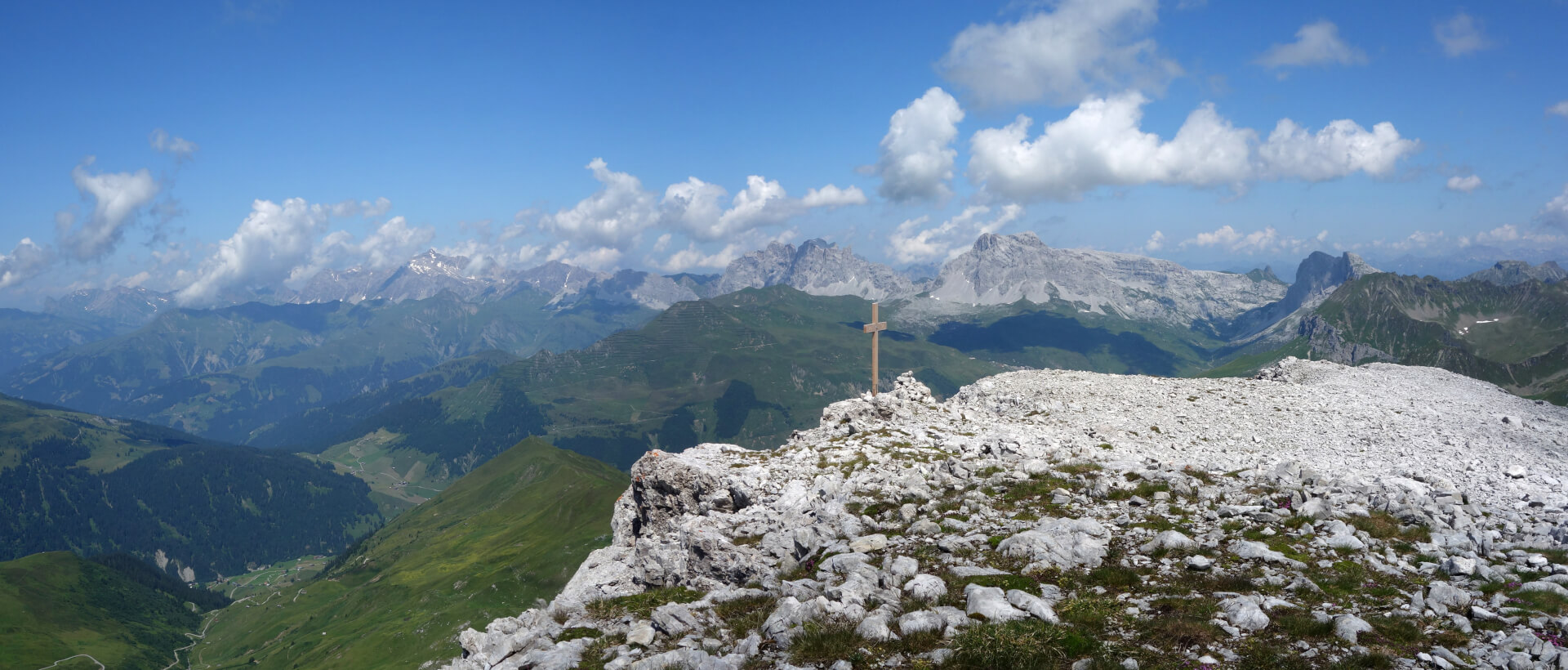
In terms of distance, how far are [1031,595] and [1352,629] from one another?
540 centimetres

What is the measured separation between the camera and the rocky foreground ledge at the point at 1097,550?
1200 cm

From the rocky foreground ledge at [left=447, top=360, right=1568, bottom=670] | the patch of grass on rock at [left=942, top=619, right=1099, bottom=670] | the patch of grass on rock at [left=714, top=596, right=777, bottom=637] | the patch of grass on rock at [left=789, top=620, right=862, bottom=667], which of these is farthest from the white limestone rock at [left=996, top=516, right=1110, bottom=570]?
the patch of grass on rock at [left=714, top=596, right=777, bottom=637]

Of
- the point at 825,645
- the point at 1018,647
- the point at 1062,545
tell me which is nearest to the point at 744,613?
the point at 825,645

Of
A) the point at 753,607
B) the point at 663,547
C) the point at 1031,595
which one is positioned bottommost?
the point at 663,547

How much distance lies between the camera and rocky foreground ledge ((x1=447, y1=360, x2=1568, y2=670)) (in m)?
12.0

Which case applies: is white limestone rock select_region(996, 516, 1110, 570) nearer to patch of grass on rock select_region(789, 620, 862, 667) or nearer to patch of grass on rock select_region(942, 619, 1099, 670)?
patch of grass on rock select_region(942, 619, 1099, 670)

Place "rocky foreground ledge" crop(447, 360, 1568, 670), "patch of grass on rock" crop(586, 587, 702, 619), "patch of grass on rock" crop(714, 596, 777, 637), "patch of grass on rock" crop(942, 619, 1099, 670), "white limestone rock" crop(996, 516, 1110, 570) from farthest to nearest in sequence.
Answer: "patch of grass on rock" crop(586, 587, 702, 619)
"white limestone rock" crop(996, 516, 1110, 570)
"patch of grass on rock" crop(714, 596, 777, 637)
"rocky foreground ledge" crop(447, 360, 1568, 670)
"patch of grass on rock" crop(942, 619, 1099, 670)

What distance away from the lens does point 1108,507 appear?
69.3 feet

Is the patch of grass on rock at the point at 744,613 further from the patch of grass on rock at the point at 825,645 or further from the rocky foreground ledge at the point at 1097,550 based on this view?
the patch of grass on rock at the point at 825,645

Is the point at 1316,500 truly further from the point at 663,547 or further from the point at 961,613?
the point at 663,547

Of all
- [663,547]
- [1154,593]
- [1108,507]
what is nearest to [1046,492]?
[1108,507]

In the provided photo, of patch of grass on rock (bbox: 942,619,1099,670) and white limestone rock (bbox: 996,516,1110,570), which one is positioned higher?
patch of grass on rock (bbox: 942,619,1099,670)

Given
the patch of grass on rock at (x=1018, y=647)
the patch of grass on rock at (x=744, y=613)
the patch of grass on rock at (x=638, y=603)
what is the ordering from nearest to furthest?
the patch of grass on rock at (x=1018, y=647) < the patch of grass on rock at (x=744, y=613) < the patch of grass on rock at (x=638, y=603)

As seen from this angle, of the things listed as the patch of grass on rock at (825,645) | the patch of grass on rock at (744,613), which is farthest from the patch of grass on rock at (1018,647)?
the patch of grass on rock at (744,613)
